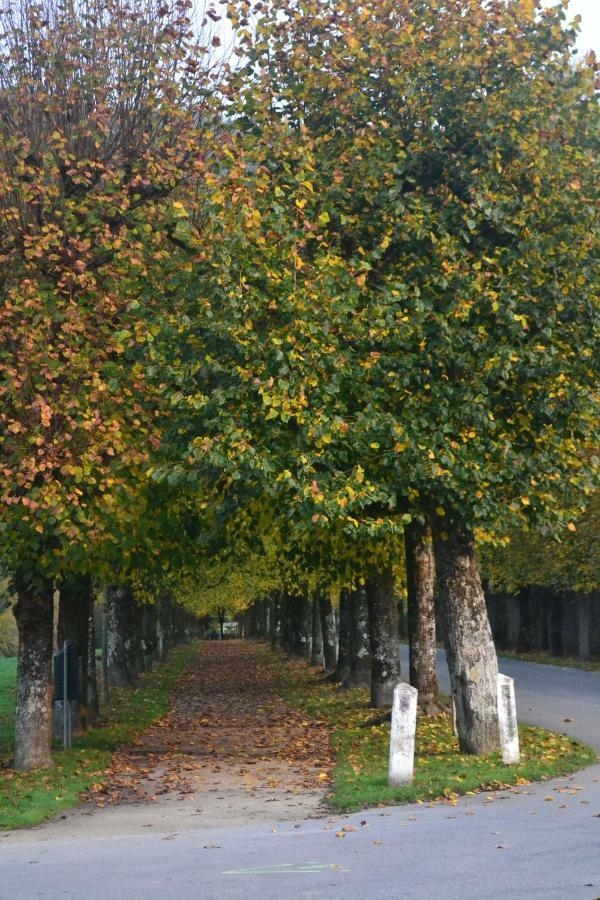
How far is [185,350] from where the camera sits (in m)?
16.1

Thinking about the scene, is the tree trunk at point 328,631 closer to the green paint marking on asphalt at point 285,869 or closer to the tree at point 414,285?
the tree at point 414,285

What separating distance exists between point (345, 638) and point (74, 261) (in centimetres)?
1691

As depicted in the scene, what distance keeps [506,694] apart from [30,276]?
914 cm

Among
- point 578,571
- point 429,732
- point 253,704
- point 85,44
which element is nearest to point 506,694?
point 429,732

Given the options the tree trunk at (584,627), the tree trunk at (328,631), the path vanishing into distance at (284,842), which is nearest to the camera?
the path vanishing into distance at (284,842)

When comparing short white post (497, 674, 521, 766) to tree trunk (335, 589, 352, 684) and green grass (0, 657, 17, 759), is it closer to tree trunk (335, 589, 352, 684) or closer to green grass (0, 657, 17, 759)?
green grass (0, 657, 17, 759)

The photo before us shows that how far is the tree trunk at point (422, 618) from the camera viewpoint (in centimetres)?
2316

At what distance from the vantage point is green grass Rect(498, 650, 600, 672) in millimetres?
43875

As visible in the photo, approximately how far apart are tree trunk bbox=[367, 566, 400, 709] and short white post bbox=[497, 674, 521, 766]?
9089mm

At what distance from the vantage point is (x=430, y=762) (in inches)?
636

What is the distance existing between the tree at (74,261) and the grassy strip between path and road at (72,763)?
77cm

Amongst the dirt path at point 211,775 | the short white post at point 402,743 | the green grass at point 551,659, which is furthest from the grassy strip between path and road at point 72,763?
the green grass at point 551,659

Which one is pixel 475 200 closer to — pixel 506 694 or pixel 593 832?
pixel 506 694

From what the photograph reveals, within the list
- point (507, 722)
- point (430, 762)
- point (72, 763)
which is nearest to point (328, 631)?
point (72, 763)
